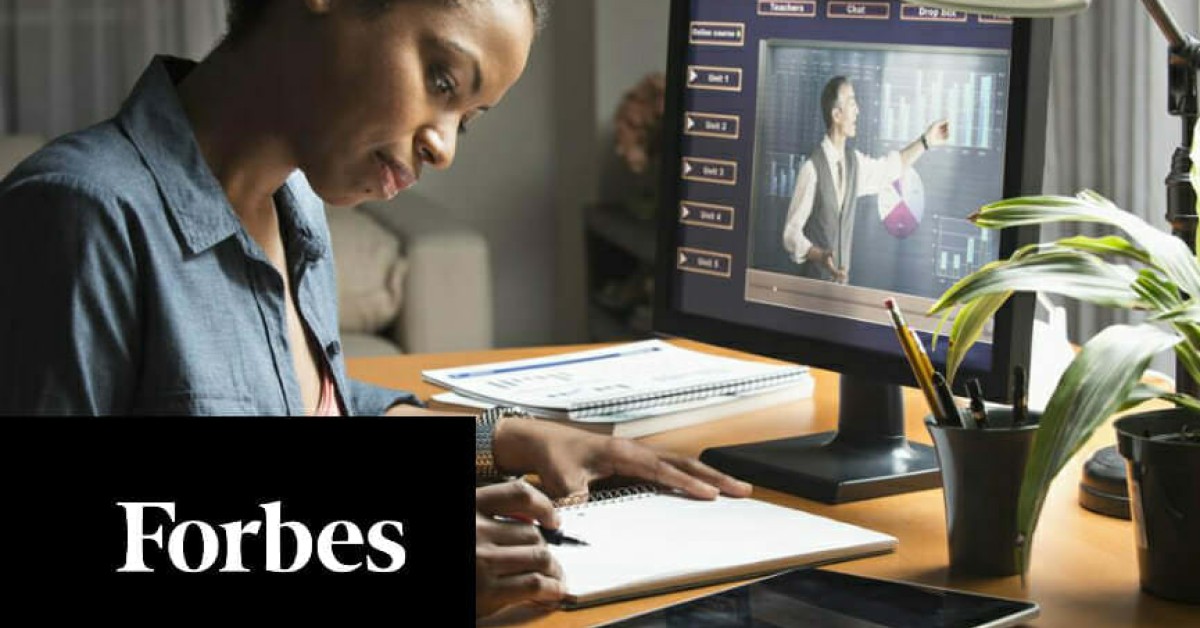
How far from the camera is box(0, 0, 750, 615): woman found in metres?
1.01

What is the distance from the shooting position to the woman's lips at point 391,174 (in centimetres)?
113

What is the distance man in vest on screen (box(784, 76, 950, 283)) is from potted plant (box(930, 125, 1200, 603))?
0.21m

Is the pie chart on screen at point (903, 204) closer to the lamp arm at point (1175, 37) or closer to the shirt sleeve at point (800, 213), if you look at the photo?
the shirt sleeve at point (800, 213)

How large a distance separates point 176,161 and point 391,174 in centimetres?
15

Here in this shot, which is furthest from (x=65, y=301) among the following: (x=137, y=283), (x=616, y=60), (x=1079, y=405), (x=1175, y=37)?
(x=616, y=60)

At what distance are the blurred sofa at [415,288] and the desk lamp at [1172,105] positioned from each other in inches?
88.8

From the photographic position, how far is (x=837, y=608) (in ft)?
3.17

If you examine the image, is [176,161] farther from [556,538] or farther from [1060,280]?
[1060,280]

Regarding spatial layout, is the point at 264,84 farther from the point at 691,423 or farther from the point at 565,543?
the point at 691,423

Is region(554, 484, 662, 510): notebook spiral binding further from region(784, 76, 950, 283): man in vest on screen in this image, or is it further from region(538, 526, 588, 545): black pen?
region(784, 76, 950, 283): man in vest on screen

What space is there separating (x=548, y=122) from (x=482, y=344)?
1.13m

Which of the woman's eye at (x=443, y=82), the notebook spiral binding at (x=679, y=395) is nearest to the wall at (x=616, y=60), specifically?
the notebook spiral binding at (x=679, y=395)

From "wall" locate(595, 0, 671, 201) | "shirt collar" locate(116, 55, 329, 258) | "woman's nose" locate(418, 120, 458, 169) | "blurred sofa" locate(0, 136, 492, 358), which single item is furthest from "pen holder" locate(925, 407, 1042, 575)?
"wall" locate(595, 0, 671, 201)

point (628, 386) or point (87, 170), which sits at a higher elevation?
point (87, 170)
